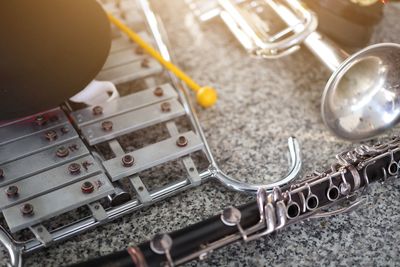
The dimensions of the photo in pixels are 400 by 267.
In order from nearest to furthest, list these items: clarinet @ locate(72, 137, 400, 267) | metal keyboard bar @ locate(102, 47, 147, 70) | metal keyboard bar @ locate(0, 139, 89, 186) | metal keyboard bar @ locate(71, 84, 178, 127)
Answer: clarinet @ locate(72, 137, 400, 267) → metal keyboard bar @ locate(0, 139, 89, 186) → metal keyboard bar @ locate(71, 84, 178, 127) → metal keyboard bar @ locate(102, 47, 147, 70)

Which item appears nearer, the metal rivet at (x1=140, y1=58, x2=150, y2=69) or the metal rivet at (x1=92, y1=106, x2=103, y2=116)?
the metal rivet at (x1=92, y1=106, x2=103, y2=116)

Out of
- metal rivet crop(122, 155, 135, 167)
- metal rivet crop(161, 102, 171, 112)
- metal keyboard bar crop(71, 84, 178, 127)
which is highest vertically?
metal keyboard bar crop(71, 84, 178, 127)

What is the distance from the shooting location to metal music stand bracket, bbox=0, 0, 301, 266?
2.59 feet

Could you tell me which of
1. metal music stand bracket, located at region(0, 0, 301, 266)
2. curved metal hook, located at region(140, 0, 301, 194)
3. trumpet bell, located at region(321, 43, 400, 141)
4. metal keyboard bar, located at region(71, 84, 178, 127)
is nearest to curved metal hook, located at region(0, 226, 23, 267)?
metal music stand bracket, located at region(0, 0, 301, 266)

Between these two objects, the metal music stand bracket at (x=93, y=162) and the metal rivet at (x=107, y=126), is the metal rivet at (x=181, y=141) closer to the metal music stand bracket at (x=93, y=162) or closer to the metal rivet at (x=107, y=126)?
the metal music stand bracket at (x=93, y=162)

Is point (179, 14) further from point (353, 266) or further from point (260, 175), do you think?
point (353, 266)

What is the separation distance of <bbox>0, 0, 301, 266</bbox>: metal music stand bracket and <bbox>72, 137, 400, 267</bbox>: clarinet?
0.27ft

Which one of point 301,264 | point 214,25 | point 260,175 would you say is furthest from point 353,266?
point 214,25

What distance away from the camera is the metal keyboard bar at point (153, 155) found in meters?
0.85

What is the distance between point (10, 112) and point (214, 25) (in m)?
0.59

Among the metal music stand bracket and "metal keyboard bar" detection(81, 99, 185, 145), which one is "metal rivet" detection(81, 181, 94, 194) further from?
"metal keyboard bar" detection(81, 99, 185, 145)

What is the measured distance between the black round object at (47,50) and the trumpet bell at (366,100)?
17.6 inches

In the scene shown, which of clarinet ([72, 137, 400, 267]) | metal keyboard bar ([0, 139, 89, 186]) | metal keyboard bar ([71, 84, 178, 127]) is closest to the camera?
clarinet ([72, 137, 400, 267])

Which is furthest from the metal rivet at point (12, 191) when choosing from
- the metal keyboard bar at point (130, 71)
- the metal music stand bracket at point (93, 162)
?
the metal keyboard bar at point (130, 71)
